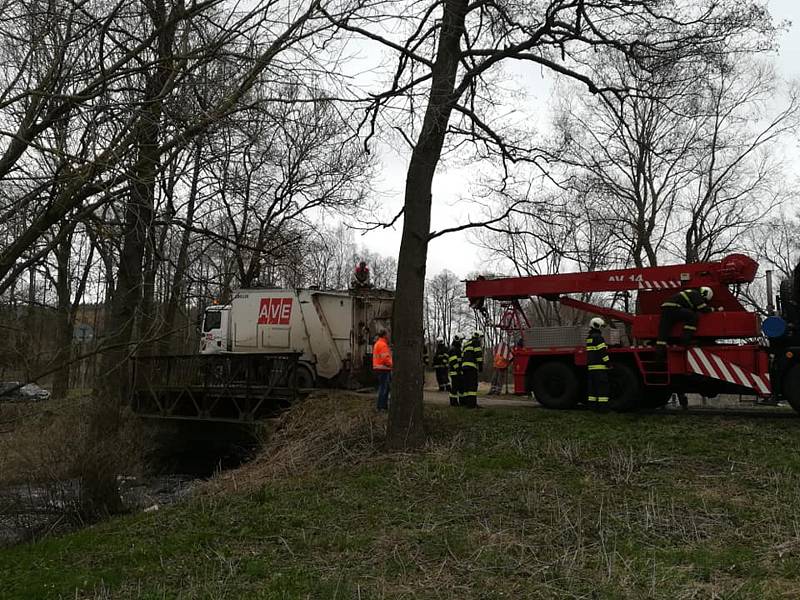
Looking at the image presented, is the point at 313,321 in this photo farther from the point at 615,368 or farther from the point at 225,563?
the point at 225,563

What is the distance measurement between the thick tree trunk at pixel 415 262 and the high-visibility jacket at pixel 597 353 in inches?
122

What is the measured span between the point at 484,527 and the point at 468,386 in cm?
715

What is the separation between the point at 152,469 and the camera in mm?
15883

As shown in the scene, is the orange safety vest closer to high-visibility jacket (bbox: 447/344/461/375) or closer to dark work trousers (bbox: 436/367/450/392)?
dark work trousers (bbox: 436/367/450/392)

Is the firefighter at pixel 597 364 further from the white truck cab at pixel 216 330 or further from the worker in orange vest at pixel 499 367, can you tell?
the white truck cab at pixel 216 330

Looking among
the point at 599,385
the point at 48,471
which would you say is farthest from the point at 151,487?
the point at 599,385

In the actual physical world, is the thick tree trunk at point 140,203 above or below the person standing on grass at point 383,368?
above

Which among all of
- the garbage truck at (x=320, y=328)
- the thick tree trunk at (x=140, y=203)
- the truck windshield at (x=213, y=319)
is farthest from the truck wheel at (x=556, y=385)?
the truck windshield at (x=213, y=319)

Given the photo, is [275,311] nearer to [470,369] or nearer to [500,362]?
[470,369]

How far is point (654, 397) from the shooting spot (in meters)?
12.5

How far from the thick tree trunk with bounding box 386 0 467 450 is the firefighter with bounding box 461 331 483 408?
326 centimetres

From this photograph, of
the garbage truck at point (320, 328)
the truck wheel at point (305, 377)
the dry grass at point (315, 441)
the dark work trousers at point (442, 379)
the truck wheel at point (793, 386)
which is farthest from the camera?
the dark work trousers at point (442, 379)

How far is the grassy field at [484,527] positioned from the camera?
5.04 m

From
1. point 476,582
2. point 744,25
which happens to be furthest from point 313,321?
point 476,582
